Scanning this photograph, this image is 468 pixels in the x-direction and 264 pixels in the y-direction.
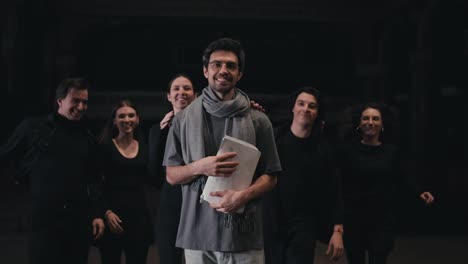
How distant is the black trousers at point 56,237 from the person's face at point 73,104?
56cm

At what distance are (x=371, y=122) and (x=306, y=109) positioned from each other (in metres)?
0.80

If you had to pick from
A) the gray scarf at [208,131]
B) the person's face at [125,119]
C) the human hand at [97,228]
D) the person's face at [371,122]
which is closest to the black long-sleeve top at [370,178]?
the person's face at [371,122]

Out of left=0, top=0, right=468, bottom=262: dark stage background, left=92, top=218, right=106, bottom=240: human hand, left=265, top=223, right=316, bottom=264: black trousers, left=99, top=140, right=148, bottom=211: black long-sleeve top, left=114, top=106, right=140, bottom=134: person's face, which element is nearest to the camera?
left=265, top=223, right=316, bottom=264: black trousers

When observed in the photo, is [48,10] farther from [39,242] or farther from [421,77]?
[39,242]

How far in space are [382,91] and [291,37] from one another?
10.9 feet

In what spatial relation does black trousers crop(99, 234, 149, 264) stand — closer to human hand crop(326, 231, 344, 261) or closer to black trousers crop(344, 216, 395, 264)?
human hand crop(326, 231, 344, 261)

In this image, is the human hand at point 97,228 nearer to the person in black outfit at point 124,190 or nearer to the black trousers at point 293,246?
the person in black outfit at point 124,190

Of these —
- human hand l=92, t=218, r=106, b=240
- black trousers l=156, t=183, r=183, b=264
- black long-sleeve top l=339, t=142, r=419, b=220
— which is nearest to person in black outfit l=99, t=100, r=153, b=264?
human hand l=92, t=218, r=106, b=240

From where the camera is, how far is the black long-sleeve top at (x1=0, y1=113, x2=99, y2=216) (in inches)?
119

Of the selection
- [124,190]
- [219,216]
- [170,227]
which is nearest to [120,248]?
[124,190]

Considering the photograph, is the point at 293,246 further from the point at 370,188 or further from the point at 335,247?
the point at 370,188

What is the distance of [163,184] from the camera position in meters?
3.49

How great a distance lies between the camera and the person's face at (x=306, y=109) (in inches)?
134

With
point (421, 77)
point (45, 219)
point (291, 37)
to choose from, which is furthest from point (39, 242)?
point (291, 37)
